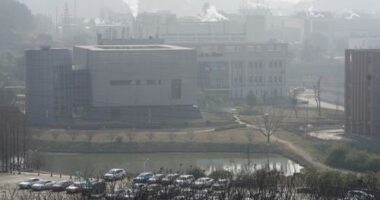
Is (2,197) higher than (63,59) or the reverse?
the reverse

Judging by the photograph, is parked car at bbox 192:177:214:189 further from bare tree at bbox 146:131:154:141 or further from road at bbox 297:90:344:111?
road at bbox 297:90:344:111

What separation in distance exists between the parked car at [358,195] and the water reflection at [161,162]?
7.38 ft

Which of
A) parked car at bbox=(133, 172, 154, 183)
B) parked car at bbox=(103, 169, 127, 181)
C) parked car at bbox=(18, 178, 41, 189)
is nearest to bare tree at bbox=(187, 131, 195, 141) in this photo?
parked car at bbox=(103, 169, 127, 181)

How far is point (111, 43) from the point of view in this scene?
42.4ft

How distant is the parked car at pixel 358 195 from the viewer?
4.91m

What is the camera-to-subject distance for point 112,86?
34.5 feet

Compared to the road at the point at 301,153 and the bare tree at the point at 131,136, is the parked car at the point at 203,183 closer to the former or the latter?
the road at the point at 301,153

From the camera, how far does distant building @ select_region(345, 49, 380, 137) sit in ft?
27.9

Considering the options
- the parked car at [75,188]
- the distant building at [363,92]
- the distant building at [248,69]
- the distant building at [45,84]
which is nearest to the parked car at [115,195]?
the parked car at [75,188]

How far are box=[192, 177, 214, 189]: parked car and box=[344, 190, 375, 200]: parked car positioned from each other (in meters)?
0.84

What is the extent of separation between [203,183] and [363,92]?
3527 mm

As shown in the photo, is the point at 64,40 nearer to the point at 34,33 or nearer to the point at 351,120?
the point at 34,33

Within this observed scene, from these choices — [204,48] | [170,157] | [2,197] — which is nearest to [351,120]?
[170,157]

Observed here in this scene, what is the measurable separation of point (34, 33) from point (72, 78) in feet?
34.4
